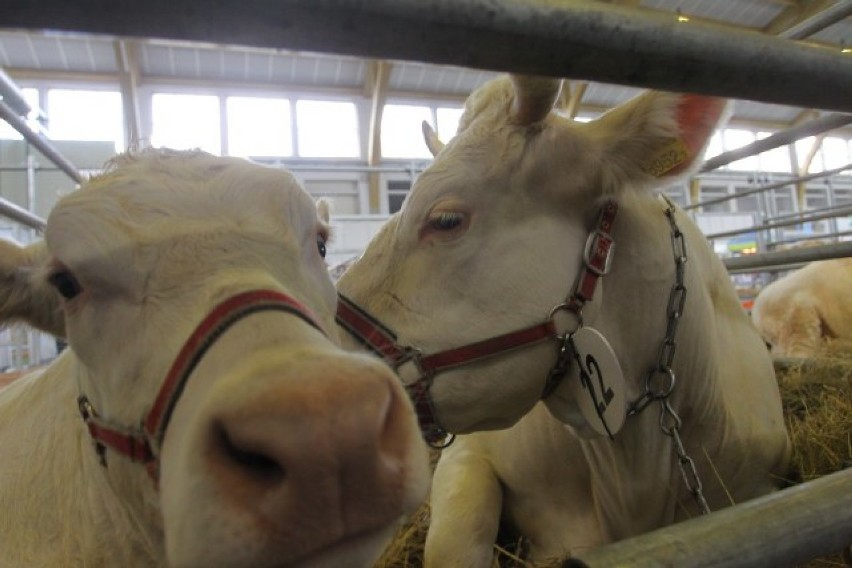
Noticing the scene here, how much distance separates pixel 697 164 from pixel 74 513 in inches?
77.6

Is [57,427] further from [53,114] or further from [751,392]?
[53,114]

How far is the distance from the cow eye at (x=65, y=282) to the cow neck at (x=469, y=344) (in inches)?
29.2

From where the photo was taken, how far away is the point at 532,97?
5.57ft

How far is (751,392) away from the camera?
7.04ft

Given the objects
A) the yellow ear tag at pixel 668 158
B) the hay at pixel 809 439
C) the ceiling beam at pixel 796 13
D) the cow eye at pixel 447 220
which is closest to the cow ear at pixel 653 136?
the yellow ear tag at pixel 668 158

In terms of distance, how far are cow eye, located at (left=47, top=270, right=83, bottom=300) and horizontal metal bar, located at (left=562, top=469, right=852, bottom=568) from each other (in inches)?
42.3

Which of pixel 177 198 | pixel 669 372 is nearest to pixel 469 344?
pixel 669 372

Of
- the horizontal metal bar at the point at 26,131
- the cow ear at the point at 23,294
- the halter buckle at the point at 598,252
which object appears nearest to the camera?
the cow ear at the point at 23,294

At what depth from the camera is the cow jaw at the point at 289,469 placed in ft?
2.43

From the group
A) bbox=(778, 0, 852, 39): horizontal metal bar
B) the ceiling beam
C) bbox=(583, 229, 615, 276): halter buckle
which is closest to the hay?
bbox=(583, 229, 615, 276): halter buckle

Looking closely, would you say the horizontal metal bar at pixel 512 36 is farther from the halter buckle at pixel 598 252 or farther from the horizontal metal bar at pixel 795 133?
the horizontal metal bar at pixel 795 133

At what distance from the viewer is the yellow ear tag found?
177 cm

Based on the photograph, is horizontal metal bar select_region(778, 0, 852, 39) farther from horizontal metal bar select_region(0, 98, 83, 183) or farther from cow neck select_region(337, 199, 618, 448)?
horizontal metal bar select_region(0, 98, 83, 183)

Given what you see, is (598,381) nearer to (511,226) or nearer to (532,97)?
(511,226)
